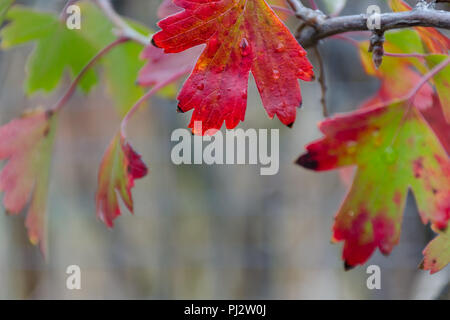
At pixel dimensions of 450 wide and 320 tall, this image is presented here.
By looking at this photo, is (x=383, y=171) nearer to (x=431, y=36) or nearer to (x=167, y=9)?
(x=431, y=36)

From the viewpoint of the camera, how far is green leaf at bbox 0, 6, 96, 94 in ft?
1.90

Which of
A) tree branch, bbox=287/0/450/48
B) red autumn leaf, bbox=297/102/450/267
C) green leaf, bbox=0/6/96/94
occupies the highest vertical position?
green leaf, bbox=0/6/96/94

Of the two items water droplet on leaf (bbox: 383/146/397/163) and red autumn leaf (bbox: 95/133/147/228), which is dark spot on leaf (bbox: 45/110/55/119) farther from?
water droplet on leaf (bbox: 383/146/397/163)

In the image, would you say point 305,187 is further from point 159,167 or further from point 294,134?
point 159,167

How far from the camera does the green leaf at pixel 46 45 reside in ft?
1.90

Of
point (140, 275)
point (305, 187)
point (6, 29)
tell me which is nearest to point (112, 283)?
point (140, 275)

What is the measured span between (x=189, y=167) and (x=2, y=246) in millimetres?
723

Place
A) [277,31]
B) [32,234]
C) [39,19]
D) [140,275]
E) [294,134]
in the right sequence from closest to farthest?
[277,31] → [32,234] → [39,19] → [294,134] → [140,275]

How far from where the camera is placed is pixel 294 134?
1514 mm

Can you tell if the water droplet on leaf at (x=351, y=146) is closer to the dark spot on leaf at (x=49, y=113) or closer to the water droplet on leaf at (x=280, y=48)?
the water droplet on leaf at (x=280, y=48)

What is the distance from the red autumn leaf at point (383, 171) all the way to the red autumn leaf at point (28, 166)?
10.6 inches

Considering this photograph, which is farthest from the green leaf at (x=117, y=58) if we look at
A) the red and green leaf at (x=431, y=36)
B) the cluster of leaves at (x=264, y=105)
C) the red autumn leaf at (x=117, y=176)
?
the red and green leaf at (x=431, y=36)

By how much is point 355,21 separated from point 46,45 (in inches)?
16.6

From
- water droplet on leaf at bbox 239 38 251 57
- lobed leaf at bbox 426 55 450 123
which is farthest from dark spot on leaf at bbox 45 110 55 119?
lobed leaf at bbox 426 55 450 123
